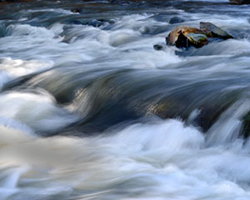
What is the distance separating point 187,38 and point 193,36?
0.19 m

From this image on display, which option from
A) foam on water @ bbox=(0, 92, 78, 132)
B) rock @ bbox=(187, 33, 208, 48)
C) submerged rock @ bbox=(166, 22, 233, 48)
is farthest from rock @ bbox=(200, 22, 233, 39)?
foam on water @ bbox=(0, 92, 78, 132)

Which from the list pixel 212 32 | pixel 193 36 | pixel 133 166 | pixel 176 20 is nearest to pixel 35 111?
pixel 133 166

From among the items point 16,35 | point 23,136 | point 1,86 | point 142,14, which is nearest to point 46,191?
point 23,136

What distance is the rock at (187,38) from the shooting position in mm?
7703

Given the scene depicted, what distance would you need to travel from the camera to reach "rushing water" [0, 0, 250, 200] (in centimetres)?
318

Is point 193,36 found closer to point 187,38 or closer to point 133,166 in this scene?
point 187,38

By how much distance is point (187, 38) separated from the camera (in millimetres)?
7773

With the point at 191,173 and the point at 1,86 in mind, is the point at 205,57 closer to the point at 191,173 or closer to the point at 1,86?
the point at 1,86

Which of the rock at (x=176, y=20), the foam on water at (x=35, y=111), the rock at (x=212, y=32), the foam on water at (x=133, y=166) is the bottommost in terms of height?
the foam on water at (x=35, y=111)

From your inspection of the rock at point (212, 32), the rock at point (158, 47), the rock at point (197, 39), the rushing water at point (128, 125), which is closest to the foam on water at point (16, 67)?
the rushing water at point (128, 125)

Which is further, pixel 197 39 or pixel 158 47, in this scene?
pixel 158 47

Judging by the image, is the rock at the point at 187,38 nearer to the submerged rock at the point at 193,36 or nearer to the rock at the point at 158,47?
the submerged rock at the point at 193,36

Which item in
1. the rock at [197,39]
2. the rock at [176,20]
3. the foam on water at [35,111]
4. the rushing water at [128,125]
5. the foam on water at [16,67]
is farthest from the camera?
the rock at [176,20]

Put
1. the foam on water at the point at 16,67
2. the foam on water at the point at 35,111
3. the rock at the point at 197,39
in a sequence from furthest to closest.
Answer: the rock at the point at 197,39 → the foam on water at the point at 16,67 → the foam on water at the point at 35,111
